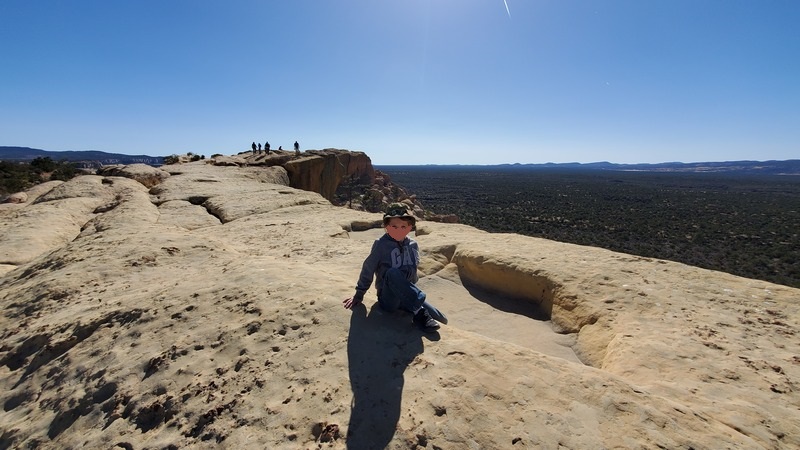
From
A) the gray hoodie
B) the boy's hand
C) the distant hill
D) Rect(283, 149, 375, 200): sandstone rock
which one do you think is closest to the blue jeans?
the gray hoodie

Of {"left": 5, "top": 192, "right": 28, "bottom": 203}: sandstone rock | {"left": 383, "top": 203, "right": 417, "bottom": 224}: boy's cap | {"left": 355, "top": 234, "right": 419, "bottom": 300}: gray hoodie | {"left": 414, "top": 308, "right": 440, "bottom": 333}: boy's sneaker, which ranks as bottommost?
{"left": 414, "top": 308, "right": 440, "bottom": 333}: boy's sneaker

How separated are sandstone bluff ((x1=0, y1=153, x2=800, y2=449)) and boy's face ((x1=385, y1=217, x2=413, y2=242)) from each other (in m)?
0.81

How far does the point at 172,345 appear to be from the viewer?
355cm

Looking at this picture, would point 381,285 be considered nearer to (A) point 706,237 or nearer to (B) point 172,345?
(B) point 172,345

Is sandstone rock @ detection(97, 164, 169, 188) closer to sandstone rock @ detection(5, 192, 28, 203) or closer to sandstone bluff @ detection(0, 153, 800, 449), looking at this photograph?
sandstone rock @ detection(5, 192, 28, 203)

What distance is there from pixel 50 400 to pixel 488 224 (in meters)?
39.9

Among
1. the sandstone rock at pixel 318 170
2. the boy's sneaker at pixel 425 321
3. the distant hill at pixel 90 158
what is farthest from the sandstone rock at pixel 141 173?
the distant hill at pixel 90 158

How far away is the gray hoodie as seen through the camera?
387 centimetres

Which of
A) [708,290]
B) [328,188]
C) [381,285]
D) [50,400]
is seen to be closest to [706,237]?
[328,188]

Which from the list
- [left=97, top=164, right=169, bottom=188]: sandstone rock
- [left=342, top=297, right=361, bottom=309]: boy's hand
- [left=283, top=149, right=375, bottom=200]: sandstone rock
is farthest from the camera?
[left=283, top=149, right=375, bottom=200]: sandstone rock

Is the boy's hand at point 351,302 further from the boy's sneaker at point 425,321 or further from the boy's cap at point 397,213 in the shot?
the boy's cap at point 397,213

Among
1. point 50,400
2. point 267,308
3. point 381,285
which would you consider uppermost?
point 381,285

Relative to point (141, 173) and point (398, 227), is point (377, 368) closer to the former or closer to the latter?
point (398, 227)

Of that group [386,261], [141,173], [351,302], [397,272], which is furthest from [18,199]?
[397,272]
